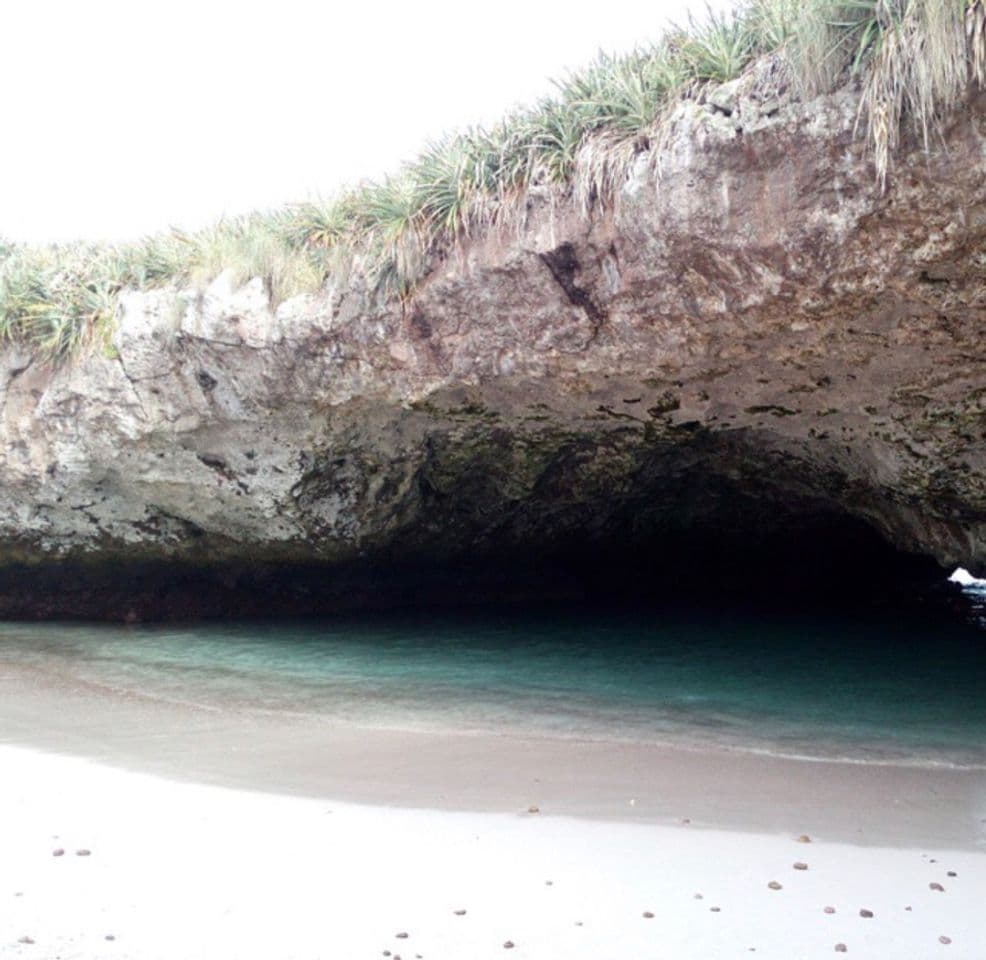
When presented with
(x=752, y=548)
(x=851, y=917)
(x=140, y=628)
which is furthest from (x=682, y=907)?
(x=752, y=548)

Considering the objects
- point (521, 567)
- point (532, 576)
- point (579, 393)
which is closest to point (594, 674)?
point (579, 393)

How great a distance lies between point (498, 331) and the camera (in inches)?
286

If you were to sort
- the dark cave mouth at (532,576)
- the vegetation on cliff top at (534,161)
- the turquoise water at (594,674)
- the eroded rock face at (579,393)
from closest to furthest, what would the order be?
the vegetation on cliff top at (534,161), the eroded rock face at (579,393), the turquoise water at (594,674), the dark cave mouth at (532,576)

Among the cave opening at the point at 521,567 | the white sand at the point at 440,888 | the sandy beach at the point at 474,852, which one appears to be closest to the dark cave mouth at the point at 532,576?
the cave opening at the point at 521,567

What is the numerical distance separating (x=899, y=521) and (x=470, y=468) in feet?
13.7

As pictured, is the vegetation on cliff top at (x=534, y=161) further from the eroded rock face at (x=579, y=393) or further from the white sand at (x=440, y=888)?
the white sand at (x=440, y=888)

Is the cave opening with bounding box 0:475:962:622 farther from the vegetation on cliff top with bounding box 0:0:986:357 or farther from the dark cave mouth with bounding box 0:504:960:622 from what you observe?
the vegetation on cliff top with bounding box 0:0:986:357

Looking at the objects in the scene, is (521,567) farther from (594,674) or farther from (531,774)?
(531,774)

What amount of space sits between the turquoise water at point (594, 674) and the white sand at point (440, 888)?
72.1 inches

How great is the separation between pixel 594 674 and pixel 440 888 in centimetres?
472

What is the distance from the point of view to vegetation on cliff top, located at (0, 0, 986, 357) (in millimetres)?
4949

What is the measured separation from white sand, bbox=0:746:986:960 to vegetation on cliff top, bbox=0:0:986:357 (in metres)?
3.59

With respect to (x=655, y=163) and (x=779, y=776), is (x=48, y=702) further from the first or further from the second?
(x=655, y=163)

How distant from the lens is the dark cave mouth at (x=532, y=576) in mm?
11484
